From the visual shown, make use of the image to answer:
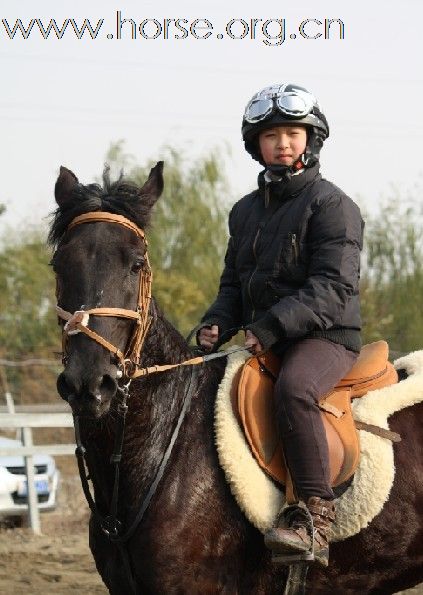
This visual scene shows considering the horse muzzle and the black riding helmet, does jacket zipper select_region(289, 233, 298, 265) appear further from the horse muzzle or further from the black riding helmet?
the horse muzzle

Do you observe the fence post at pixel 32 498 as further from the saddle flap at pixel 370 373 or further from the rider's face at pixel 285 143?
the rider's face at pixel 285 143

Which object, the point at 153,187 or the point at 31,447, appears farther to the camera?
the point at 31,447

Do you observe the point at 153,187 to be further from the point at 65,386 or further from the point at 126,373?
the point at 65,386

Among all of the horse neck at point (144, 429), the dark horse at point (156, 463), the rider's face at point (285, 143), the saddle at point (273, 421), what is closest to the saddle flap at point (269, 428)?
the saddle at point (273, 421)

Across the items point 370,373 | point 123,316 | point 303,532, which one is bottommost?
point 303,532

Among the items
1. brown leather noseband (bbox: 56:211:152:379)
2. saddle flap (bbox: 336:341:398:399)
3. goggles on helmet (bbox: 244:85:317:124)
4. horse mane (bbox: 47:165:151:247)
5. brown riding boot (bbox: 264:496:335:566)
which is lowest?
brown riding boot (bbox: 264:496:335:566)

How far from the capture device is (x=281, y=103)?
5.97 metres

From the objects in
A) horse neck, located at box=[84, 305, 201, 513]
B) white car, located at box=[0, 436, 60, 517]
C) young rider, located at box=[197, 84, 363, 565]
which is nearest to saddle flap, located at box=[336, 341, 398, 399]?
young rider, located at box=[197, 84, 363, 565]

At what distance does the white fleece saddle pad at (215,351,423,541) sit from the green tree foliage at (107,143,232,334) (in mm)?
21400

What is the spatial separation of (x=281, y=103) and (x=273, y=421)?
5.63ft

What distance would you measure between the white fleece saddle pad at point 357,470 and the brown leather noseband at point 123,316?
1.95 feet

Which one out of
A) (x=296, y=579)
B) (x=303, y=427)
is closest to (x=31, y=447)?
(x=296, y=579)

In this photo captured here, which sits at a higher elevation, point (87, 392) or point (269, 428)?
point (87, 392)

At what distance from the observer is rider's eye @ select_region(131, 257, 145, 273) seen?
208 inches
